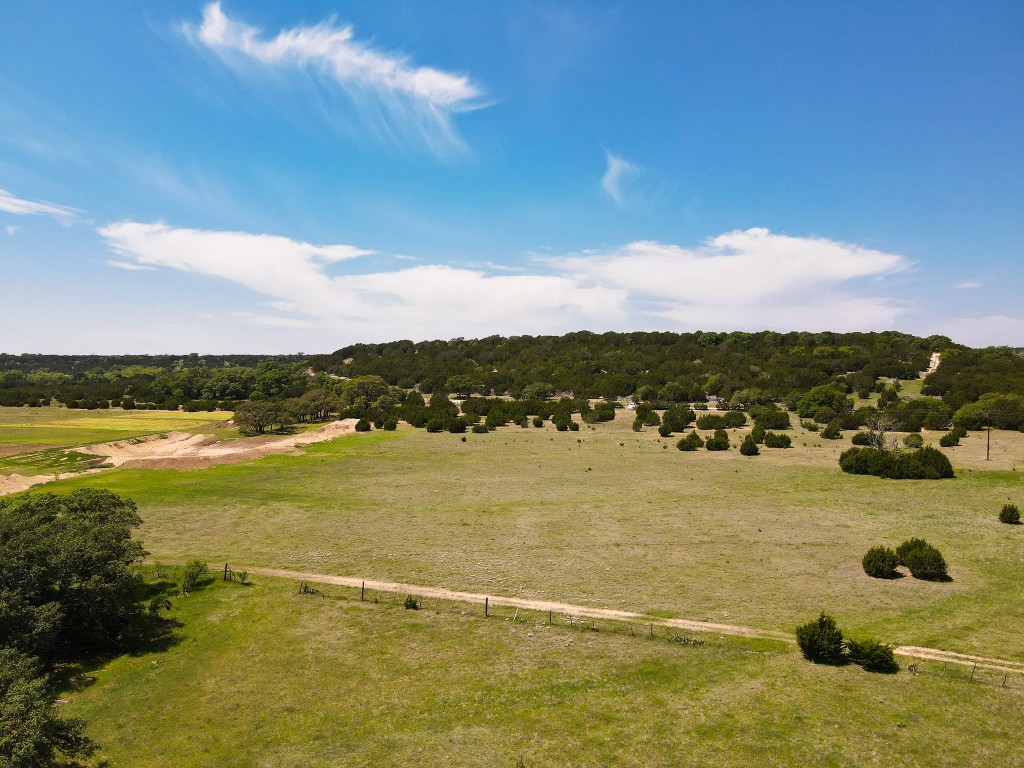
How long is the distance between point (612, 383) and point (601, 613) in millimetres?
111231

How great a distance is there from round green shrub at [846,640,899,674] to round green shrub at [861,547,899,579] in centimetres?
1100

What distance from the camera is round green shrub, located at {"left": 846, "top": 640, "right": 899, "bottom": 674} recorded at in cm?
2239

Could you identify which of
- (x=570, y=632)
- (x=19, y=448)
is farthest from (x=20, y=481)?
(x=570, y=632)

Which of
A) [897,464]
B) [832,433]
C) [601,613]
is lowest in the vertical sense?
[601,613]

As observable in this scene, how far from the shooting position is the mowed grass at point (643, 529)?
29422 millimetres

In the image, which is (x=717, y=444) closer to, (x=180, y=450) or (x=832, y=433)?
(x=832, y=433)

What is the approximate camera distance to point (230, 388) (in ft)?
481

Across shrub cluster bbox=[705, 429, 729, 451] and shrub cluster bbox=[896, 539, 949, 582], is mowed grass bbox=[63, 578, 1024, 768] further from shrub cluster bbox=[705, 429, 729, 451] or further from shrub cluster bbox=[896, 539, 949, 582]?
shrub cluster bbox=[705, 429, 729, 451]

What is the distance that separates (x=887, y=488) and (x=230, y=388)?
14768cm

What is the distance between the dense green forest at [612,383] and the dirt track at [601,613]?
210 ft

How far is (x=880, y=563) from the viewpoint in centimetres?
3256

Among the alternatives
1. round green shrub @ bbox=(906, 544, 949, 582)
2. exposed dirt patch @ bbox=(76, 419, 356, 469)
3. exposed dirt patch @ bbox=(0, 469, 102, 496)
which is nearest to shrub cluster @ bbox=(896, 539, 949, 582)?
round green shrub @ bbox=(906, 544, 949, 582)

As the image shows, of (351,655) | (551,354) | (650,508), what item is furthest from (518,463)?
(551,354)

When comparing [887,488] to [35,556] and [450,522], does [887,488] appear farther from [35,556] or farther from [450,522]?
[35,556]
